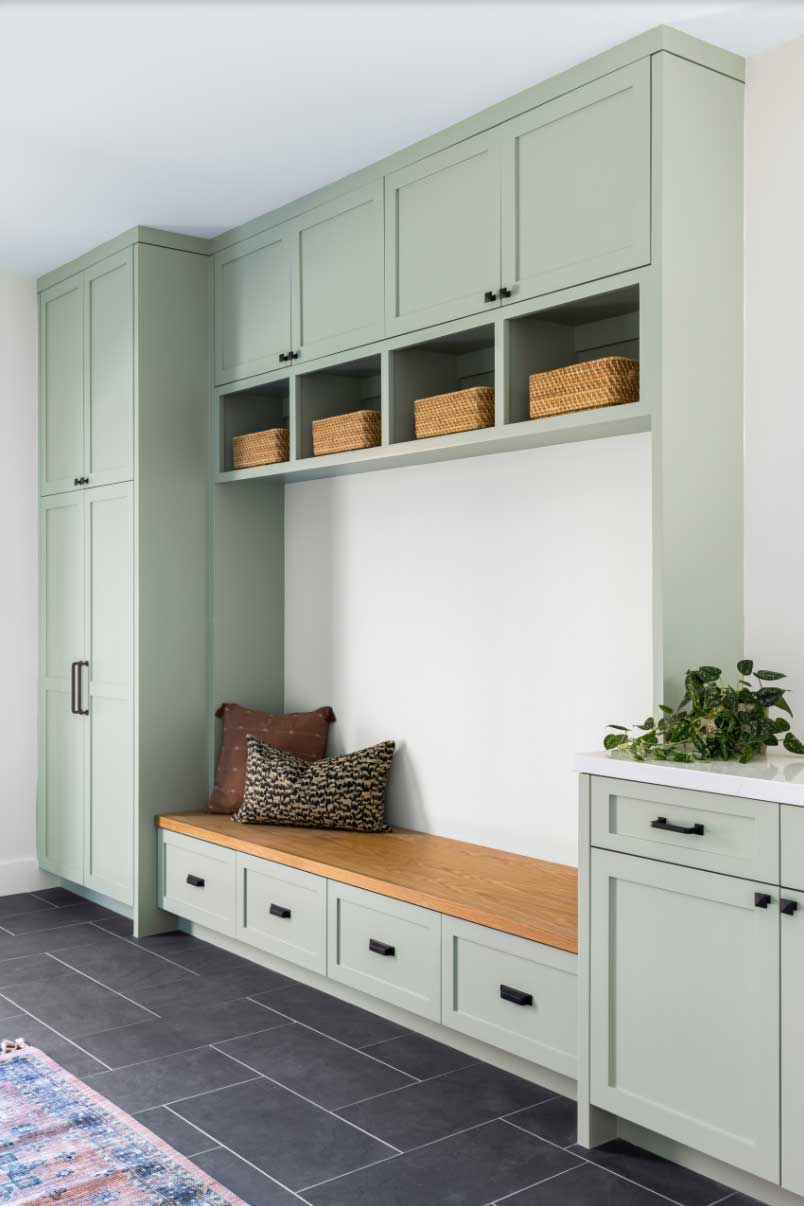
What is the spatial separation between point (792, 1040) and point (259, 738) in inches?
96.2

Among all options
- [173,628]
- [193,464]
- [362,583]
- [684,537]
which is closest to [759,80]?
[684,537]

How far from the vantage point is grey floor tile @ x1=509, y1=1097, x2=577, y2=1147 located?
2.56 metres

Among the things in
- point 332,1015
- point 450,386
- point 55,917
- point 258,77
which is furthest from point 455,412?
point 55,917

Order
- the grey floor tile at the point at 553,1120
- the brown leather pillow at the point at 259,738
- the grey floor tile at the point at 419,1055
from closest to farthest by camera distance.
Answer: the grey floor tile at the point at 553,1120 < the grey floor tile at the point at 419,1055 < the brown leather pillow at the point at 259,738

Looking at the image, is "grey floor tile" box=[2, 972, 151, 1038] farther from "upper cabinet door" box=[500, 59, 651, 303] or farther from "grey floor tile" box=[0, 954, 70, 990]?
"upper cabinet door" box=[500, 59, 651, 303]

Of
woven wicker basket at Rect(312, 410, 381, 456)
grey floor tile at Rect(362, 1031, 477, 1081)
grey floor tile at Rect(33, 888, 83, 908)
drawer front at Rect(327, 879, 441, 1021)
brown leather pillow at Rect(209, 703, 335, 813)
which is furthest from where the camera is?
grey floor tile at Rect(33, 888, 83, 908)

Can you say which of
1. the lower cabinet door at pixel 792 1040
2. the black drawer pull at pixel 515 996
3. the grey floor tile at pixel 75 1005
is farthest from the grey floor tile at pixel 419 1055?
the lower cabinet door at pixel 792 1040

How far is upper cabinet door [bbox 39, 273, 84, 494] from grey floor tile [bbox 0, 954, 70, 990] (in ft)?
6.13

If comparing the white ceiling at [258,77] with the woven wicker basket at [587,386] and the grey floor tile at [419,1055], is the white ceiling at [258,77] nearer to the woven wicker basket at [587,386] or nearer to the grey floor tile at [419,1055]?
the woven wicker basket at [587,386]

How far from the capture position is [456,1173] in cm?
241

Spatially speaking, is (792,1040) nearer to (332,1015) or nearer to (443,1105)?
(443,1105)

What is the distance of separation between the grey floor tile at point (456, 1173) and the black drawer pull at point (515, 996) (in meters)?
0.30

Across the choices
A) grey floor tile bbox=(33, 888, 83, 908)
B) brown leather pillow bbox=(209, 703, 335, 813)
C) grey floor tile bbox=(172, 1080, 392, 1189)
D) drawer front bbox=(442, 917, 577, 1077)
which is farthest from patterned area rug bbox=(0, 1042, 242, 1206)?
grey floor tile bbox=(33, 888, 83, 908)

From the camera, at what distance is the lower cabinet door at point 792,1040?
6.94 feet
